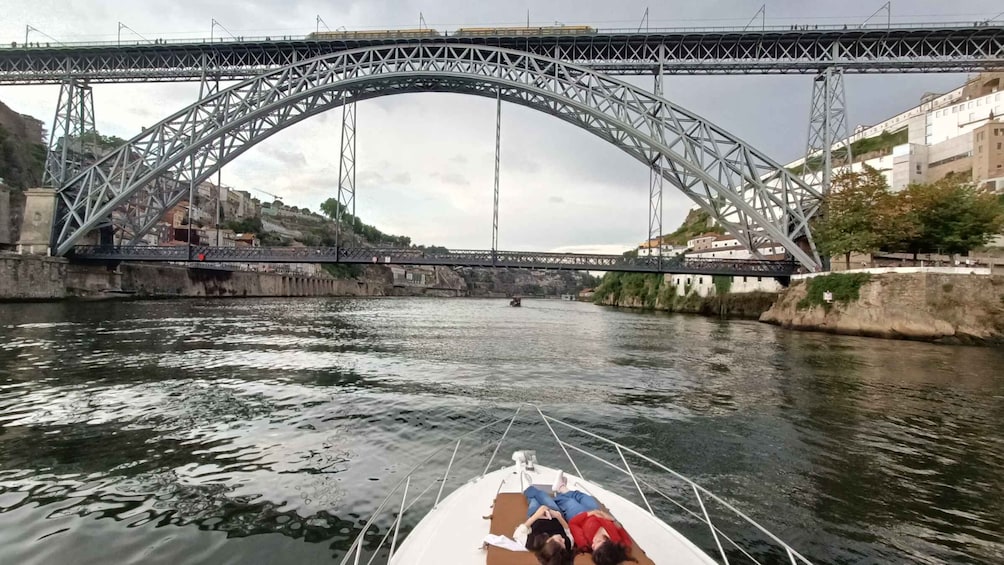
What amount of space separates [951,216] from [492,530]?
45816 mm

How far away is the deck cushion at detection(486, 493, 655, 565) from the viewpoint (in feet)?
10.9

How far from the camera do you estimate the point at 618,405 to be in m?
11.7

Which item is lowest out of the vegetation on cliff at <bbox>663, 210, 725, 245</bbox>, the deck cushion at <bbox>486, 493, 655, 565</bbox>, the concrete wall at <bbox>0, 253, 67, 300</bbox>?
the deck cushion at <bbox>486, 493, 655, 565</bbox>

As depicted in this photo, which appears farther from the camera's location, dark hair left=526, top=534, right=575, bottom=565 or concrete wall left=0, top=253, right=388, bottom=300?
concrete wall left=0, top=253, right=388, bottom=300

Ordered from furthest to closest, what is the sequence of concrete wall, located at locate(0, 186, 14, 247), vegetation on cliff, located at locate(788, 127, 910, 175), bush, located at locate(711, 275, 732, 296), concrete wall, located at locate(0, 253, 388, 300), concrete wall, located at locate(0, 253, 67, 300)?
vegetation on cliff, located at locate(788, 127, 910, 175)
bush, located at locate(711, 275, 732, 296)
concrete wall, located at locate(0, 186, 14, 247)
concrete wall, located at locate(0, 253, 388, 300)
concrete wall, located at locate(0, 253, 67, 300)

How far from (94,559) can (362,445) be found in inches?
153

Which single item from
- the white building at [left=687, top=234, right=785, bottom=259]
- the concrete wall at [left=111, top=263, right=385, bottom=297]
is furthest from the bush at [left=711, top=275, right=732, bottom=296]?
the concrete wall at [left=111, top=263, right=385, bottom=297]

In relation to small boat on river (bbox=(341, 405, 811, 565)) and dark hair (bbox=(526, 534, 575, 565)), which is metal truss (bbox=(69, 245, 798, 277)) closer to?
small boat on river (bbox=(341, 405, 811, 565))

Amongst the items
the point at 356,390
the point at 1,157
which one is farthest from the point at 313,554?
the point at 1,157

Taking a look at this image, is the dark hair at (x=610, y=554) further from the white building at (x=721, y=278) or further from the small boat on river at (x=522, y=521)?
the white building at (x=721, y=278)

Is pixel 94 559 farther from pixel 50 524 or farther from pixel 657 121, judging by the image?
pixel 657 121

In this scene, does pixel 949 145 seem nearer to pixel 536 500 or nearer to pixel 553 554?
pixel 536 500

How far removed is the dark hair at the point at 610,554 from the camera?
10.6 ft

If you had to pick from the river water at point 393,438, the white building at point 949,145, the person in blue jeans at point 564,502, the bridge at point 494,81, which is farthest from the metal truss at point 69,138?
the white building at point 949,145
